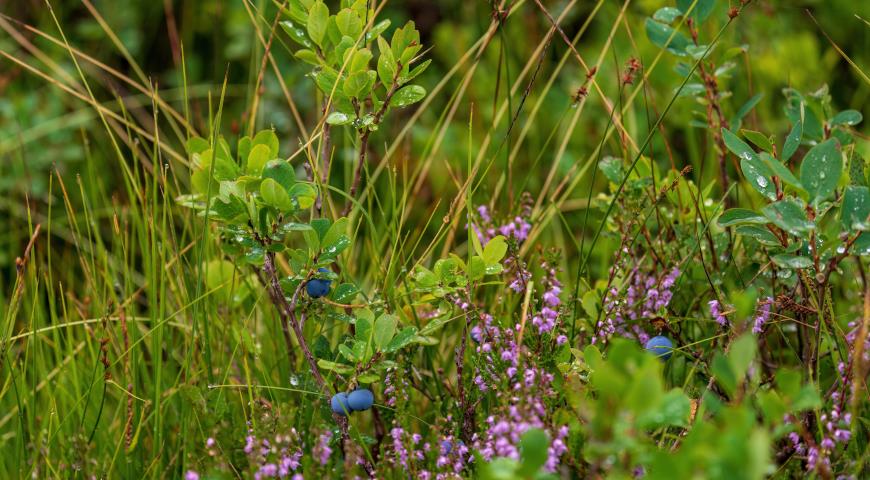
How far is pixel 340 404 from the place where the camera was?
150 centimetres

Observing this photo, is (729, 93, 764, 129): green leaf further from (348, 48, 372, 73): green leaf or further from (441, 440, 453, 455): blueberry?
(441, 440, 453, 455): blueberry

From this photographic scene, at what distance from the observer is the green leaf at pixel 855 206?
55.7 inches

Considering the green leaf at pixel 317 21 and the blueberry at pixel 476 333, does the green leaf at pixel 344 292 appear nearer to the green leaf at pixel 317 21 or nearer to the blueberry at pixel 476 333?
the blueberry at pixel 476 333

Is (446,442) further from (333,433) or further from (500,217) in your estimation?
(500,217)

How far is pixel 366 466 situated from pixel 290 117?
2512mm

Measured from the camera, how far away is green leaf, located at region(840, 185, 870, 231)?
1415 mm

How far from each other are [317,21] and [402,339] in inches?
21.8

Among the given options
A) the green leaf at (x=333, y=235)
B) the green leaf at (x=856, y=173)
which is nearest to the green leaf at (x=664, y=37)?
the green leaf at (x=856, y=173)

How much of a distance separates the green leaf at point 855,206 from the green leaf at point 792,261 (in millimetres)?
Answer: 75

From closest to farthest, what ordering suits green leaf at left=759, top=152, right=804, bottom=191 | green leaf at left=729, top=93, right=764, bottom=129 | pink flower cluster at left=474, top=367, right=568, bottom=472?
pink flower cluster at left=474, top=367, right=568, bottom=472
green leaf at left=759, top=152, right=804, bottom=191
green leaf at left=729, top=93, right=764, bottom=129

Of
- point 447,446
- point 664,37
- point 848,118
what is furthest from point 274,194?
point 848,118


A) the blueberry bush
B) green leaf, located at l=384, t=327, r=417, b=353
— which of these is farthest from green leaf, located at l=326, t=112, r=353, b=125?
green leaf, located at l=384, t=327, r=417, b=353

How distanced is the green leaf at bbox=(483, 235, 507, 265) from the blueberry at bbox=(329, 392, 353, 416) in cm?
32

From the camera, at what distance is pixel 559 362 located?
1.54 m
